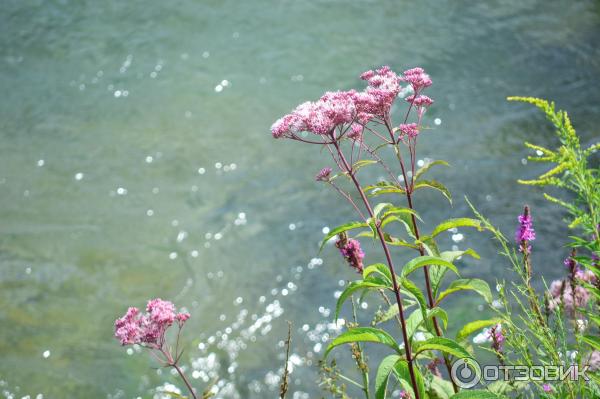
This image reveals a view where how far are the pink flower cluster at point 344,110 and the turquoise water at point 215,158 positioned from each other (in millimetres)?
2207

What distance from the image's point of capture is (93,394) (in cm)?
444

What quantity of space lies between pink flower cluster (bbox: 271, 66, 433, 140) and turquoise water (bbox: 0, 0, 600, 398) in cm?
221

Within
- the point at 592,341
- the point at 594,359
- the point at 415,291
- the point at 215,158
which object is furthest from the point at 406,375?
the point at 215,158

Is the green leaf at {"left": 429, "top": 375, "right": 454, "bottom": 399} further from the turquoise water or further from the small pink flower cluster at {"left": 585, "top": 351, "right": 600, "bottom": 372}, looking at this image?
the turquoise water

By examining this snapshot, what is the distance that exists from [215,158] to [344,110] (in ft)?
14.7

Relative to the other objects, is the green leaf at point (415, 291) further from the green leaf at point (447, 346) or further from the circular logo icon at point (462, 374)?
the circular logo icon at point (462, 374)

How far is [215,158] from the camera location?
21.0 feet

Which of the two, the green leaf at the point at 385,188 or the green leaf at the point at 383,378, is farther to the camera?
the green leaf at the point at 385,188

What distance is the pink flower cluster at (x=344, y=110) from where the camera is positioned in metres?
2.02

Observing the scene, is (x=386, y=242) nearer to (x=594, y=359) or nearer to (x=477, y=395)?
(x=477, y=395)

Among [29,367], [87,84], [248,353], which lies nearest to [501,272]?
[248,353]

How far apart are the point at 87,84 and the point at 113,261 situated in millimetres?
2898

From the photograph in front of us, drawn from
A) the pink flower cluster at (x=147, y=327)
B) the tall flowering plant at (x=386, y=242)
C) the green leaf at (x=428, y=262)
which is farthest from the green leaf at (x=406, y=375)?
the pink flower cluster at (x=147, y=327)

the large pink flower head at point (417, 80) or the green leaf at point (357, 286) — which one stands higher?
the large pink flower head at point (417, 80)
